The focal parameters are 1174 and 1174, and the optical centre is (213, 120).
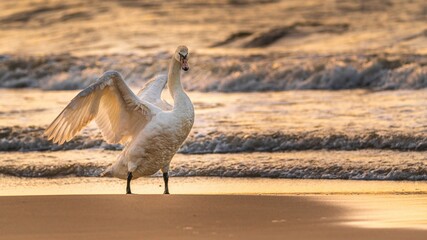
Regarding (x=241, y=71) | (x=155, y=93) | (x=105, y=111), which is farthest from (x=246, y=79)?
(x=105, y=111)

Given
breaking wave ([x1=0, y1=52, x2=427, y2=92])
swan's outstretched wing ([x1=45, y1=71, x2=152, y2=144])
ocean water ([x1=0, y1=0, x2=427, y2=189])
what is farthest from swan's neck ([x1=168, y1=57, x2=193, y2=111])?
breaking wave ([x1=0, y1=52, x2=427, y2=92])

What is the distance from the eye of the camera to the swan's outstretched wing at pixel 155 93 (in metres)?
12.3

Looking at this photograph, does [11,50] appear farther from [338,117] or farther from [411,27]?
[338,117]

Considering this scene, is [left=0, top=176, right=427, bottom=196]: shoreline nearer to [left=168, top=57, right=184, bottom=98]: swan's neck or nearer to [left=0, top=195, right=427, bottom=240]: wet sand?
[left=168, top=57, right=184, bottom=98]: swan's neck

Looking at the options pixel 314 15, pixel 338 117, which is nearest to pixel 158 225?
pixel 338 117

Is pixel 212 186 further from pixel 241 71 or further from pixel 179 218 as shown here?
pixel 241 71

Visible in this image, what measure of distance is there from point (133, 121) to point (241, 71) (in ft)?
33.8

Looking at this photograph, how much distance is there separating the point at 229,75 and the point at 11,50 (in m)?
6.76

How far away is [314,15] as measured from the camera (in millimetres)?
28141

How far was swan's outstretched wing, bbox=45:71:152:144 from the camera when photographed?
11547mm

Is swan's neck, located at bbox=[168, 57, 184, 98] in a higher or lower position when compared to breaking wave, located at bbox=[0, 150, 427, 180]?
higher

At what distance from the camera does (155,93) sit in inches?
494

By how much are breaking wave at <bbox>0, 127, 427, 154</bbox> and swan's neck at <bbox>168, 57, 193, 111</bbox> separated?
260 cm

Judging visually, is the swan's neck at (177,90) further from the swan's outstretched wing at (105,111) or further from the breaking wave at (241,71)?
the breaking wave at (241,71)
